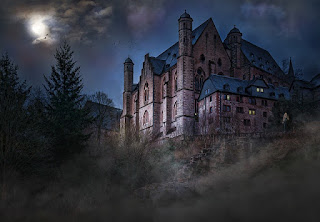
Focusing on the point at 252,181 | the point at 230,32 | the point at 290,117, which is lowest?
the point at 252,181

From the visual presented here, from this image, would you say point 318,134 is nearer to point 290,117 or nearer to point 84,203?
point 290,117

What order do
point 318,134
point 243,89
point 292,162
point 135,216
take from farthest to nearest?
→ point 243,89 < point 318,134 < point 292,162 < point 135,216

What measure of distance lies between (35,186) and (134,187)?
7646 mm

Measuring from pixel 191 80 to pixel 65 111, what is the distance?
25.0 metres

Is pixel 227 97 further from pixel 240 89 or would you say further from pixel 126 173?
pixel 126 173

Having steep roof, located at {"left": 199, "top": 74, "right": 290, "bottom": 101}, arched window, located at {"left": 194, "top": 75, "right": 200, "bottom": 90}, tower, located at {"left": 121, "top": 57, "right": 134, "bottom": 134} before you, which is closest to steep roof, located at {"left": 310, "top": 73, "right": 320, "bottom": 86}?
steep roof, located at {"left": 199, "top": 74, "right": 290, "bottom": 101}

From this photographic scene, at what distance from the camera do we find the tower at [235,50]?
60250 mm

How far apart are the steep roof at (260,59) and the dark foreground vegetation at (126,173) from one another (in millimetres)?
32804

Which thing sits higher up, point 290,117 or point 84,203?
point 290,117

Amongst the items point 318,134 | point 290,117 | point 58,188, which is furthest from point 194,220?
point 290,117

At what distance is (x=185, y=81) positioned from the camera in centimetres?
5322

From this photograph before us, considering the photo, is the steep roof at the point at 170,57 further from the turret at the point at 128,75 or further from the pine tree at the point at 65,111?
the pine tree at the point at 65,111

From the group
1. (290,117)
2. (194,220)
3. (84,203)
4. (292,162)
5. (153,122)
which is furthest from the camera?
(153,122)

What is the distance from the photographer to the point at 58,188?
27.4m
